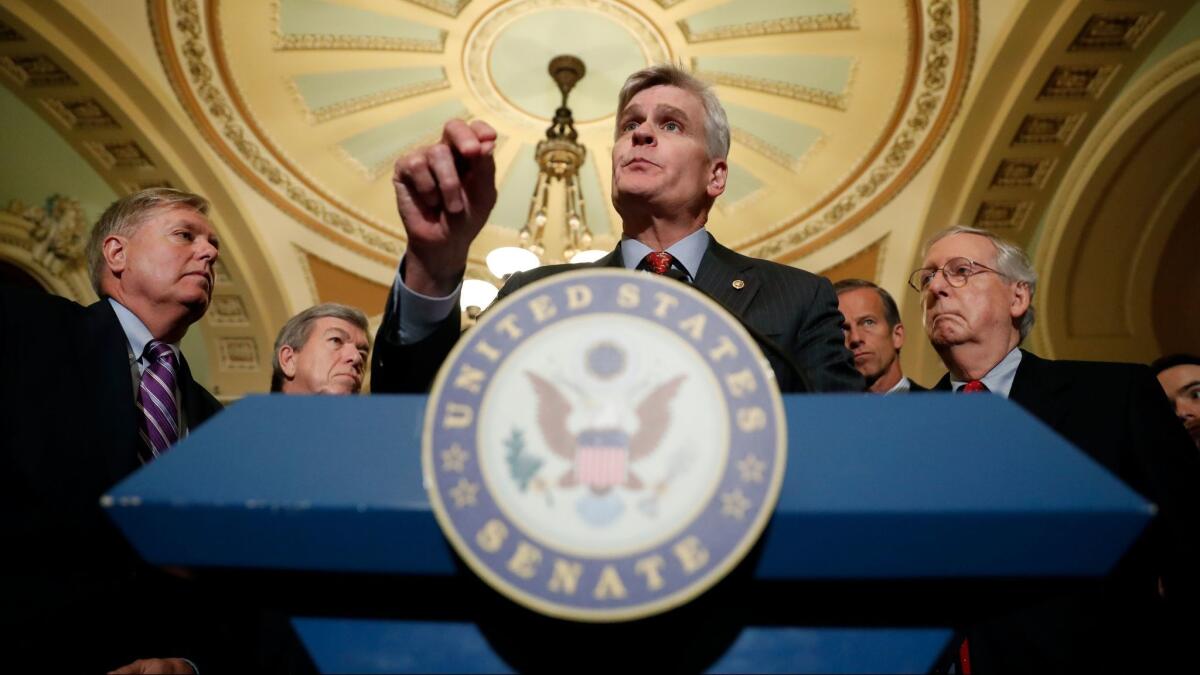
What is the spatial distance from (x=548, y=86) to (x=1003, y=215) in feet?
11.9

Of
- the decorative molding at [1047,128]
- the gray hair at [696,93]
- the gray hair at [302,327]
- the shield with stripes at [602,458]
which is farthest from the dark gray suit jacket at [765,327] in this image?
the decorative molding at [1047,128]

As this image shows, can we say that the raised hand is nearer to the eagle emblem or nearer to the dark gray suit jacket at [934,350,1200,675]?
the eagle emblem

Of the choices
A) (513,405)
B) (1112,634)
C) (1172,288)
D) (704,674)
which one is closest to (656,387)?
(513,405)

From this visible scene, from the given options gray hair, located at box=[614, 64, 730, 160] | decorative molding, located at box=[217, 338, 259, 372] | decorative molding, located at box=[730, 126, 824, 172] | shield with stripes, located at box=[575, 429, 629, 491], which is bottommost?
decorative molding, located at box=[217, 338, 259, 372]

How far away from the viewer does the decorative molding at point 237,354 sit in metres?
7.70

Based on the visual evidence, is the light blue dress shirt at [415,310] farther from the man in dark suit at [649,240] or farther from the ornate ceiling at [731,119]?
the ornate ceiling at [731,119]

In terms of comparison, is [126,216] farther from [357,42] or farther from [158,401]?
[357,42]

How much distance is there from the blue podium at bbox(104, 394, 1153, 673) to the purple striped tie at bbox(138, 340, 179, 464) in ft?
3.21

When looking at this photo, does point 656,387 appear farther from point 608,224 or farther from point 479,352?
point 608,224

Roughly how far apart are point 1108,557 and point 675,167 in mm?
1089

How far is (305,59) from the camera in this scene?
20.3ft

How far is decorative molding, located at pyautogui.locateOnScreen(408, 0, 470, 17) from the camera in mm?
5828

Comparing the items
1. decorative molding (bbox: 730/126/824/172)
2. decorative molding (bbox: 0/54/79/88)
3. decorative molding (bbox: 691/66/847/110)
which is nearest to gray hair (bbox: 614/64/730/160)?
decorative molding (bbox: 691/66/847/110)

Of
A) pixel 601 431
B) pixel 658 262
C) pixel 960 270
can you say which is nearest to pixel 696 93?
pixel 658 262
